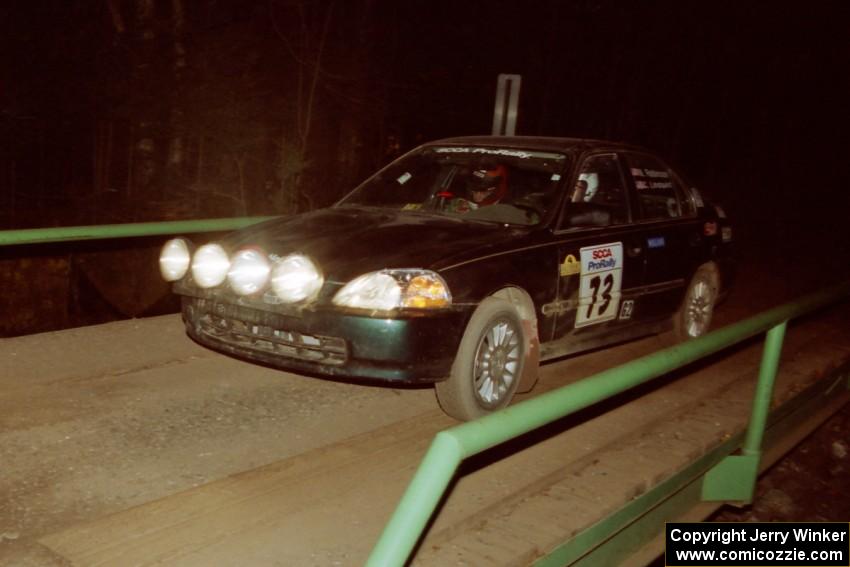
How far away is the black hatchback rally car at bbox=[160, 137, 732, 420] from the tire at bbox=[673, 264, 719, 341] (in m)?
0.04

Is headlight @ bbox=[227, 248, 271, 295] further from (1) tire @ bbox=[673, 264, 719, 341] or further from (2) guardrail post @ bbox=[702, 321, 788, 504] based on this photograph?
(1) tire @ bbox=[673, 264, 719, 341]

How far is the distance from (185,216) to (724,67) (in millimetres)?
28768

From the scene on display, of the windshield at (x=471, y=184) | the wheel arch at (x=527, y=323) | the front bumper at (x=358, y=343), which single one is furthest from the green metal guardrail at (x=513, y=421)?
the windshield at (x=471, y=184)

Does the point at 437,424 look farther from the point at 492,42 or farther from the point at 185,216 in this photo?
the point at 492,42

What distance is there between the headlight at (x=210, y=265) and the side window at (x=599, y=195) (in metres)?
2.20

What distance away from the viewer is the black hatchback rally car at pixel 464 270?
4684mm

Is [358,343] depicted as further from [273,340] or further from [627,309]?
[627,309]

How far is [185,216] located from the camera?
14.1 m

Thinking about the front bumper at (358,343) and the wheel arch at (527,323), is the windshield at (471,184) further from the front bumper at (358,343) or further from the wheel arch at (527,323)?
the front bumper at (358,343)

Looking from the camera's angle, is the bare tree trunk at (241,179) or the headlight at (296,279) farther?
the bare tree trunk at (241,179)

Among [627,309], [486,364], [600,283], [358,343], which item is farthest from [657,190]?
[358,343]

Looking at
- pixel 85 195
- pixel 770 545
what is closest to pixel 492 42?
pixel 85 195

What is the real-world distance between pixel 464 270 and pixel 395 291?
427 mm

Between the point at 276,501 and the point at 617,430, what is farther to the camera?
the point at 617,430
